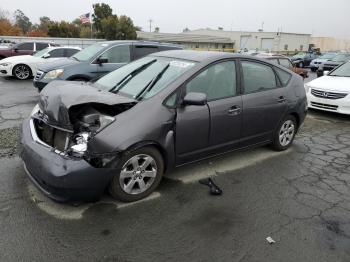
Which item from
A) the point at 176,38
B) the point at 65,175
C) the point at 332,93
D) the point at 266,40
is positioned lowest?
the point at 65,175

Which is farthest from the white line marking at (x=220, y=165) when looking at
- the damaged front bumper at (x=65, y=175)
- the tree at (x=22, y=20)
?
the tree at (x=22, y=20)

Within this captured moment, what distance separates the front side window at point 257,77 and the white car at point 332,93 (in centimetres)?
352

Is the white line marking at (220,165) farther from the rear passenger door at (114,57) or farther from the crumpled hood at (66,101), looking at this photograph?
the rear passenger door at (114,57)

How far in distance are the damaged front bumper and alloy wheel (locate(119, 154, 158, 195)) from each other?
A: 19 cm

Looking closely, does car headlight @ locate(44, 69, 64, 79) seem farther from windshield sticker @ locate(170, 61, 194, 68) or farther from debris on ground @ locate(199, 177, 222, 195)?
debris on ground @ locate(199, 177, 222, 195)

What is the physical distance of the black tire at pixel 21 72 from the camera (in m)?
13.0

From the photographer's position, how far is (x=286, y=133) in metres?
5.41

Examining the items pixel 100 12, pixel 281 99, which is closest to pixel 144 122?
pixel 281 99

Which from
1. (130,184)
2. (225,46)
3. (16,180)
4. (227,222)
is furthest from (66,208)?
(225,46)

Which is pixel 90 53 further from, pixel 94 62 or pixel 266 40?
pixel 266 40

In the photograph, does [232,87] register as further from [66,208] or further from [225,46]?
[225,46]

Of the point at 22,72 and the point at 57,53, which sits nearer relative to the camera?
the point at 22,72

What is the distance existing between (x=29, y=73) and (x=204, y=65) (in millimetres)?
11204

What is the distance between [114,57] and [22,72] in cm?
585
